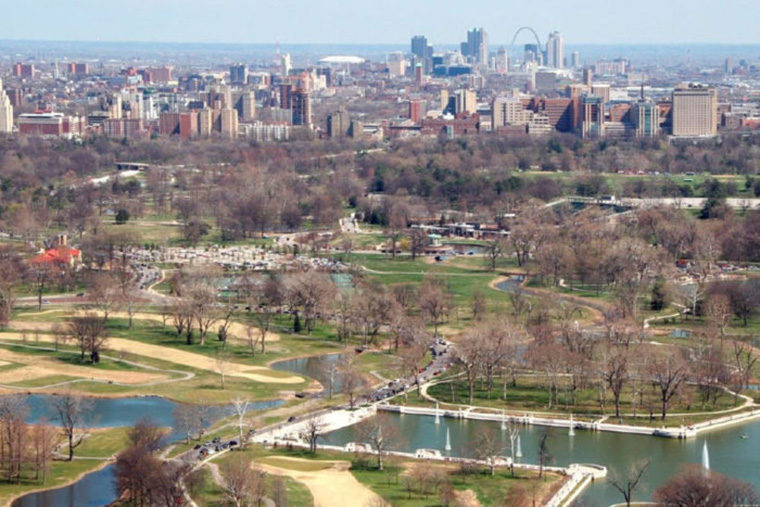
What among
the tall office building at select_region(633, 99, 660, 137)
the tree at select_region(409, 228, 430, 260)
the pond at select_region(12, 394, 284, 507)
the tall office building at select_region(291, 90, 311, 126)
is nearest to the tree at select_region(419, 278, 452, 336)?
the pond at select_region(12, 394, 284, 507)

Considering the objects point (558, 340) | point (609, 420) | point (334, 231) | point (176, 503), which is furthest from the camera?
point (334, 231)

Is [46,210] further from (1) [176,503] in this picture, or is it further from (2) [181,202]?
(1) [176,503]

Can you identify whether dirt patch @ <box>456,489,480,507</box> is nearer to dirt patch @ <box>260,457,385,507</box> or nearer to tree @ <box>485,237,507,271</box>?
dirt patch @ <box>260,457,385,507</box>

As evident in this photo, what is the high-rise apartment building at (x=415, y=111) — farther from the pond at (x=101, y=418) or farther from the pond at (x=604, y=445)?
the pond at (x=604, y=445)

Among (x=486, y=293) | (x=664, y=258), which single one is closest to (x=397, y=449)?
(x=486, y=293)

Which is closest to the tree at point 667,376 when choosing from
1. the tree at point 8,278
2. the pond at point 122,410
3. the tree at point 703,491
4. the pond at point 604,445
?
the pond at point 604,445

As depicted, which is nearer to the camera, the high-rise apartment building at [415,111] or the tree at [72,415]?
the tree at [72,415]
